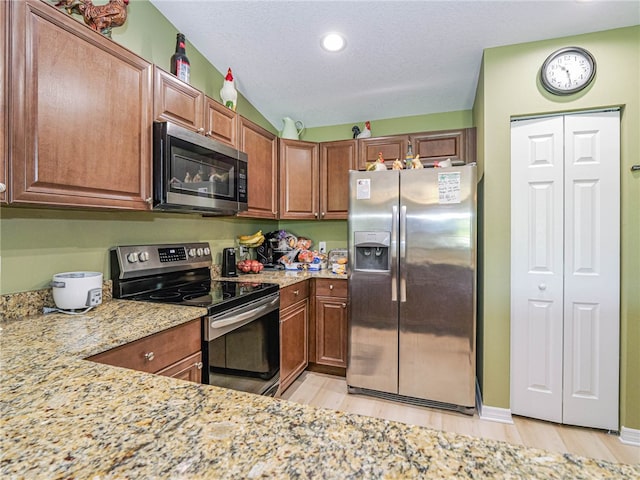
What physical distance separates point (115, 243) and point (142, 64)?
95cm

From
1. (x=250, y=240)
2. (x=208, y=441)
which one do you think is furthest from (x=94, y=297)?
(x=250, y=240)

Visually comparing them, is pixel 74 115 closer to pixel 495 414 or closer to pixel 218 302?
pixel 218 302

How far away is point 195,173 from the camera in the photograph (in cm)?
178

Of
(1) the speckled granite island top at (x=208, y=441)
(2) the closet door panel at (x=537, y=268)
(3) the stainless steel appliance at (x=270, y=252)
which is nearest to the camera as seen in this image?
(1) the speckled granite island top at (x=208, y=441)

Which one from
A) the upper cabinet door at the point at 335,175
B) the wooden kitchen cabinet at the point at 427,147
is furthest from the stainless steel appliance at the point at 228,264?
the wooden kitchen cabinet at the point at 427,147

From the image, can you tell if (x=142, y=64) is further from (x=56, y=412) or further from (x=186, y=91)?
(x=56, y=412)

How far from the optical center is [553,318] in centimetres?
198

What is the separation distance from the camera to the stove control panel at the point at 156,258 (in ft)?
5.59

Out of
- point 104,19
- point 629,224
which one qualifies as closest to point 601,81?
point 629,224

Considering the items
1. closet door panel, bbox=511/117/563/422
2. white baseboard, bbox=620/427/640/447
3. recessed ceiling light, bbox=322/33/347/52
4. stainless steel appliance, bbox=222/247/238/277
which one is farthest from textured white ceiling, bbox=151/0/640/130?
white baseboard, bbox=620/427/640/447

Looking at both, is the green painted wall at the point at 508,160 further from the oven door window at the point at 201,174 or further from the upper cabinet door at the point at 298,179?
the oven door window at the point at 201,174

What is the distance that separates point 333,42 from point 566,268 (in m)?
2.11

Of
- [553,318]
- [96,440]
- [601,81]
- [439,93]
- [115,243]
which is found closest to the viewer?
[96,440]

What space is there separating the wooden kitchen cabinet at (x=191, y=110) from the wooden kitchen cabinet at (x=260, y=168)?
15 centimetres
